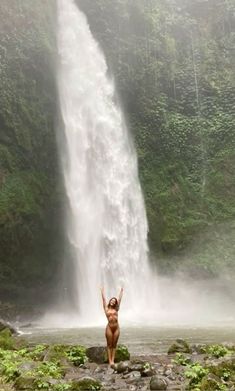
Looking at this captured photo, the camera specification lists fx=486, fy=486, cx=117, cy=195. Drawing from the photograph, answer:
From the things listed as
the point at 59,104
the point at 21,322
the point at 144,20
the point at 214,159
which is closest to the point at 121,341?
the point at 21,322

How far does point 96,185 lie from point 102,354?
15.7 metres

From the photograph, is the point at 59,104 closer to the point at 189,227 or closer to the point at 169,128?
the point at 169,128

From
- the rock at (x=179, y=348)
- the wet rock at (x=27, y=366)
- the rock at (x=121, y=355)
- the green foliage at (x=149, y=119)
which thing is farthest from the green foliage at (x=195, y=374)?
the green foliage at (x=149, y=119)

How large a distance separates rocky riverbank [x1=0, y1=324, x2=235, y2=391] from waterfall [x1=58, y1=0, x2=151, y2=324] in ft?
34.1

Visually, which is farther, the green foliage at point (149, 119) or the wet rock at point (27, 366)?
the green foliage at point (149, 119)

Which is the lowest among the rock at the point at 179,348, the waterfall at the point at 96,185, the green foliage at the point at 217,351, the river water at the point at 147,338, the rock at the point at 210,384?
the rock at the point at 210,384

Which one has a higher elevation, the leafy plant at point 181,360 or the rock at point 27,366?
the rock at point 27,366

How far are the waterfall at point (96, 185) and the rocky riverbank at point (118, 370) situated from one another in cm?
1040

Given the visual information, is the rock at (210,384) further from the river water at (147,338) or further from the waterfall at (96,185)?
the waterfall at (96,185)

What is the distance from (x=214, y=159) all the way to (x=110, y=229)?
8629 millimetres

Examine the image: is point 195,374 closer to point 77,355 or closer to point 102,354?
point 102,354

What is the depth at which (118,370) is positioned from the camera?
8.02 m

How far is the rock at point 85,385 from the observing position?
22.3ft

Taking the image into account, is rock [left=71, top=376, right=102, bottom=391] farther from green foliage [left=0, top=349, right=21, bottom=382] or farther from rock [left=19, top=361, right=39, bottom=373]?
rock [left=19, top=361, right=39, bottom=373]
